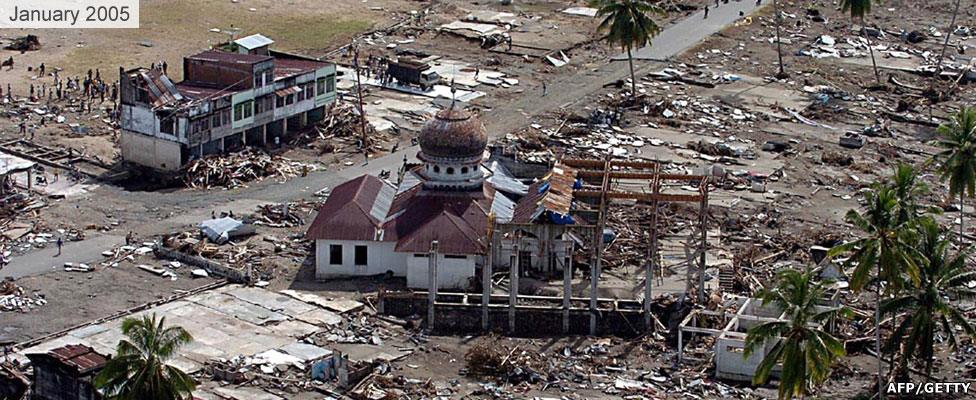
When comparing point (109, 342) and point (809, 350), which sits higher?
point (809, 350)

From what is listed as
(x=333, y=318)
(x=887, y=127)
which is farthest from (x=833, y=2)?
(x=333, y=318)

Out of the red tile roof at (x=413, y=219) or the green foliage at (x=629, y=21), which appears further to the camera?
the green foliage at (x=629, y=21)

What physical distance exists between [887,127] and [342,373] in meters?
49.5

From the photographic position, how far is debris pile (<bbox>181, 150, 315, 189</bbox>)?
3526 inches

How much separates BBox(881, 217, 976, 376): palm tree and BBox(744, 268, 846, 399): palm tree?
→ 3623mm

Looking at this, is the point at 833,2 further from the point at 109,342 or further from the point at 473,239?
the point at 109,342

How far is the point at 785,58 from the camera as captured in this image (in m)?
122

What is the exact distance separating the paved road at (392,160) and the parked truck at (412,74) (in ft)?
18.5

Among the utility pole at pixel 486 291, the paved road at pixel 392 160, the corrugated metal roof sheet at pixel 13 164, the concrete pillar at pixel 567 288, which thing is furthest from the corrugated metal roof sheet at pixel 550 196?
the corrugated metal roof sheet at pixel 13 164

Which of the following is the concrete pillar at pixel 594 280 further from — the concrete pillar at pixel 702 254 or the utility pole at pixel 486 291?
the concrete pillar at pixel 702 254

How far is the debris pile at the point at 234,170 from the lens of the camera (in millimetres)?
89562
